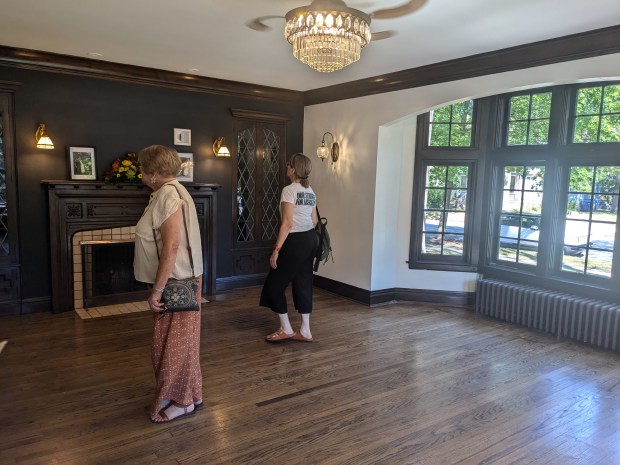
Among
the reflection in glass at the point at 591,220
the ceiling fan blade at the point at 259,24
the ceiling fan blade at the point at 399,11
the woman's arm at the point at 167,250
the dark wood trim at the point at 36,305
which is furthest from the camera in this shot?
the dark wood trim at the point at 36,305

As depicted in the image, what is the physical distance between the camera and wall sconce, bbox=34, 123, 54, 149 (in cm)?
462

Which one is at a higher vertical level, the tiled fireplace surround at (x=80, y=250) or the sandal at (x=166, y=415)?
the tiled fireplace surround at (x=80, y=250)

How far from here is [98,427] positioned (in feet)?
8.86

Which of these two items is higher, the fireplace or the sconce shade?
the sconce shade

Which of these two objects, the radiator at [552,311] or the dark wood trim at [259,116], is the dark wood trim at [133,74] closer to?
the dark wood trim at [259,116]

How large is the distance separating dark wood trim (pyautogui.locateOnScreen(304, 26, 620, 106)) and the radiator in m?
A: 2.20

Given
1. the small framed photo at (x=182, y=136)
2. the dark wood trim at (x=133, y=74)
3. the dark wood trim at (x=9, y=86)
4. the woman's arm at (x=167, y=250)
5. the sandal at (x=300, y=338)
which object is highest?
the dark wood trim at (x=133, y=74)

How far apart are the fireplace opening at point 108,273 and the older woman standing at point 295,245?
6.62ft

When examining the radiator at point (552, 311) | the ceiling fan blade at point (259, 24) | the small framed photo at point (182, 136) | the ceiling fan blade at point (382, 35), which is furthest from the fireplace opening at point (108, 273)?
the radiator at point (552, 311)

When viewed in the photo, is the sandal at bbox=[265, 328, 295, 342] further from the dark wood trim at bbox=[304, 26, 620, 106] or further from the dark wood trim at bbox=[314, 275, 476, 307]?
the dark wood trim at bbox=[304, 26, 620, 106]

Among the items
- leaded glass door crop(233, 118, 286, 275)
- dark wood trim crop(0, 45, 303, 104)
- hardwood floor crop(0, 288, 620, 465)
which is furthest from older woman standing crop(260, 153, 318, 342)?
dark wood trim crop(0, 45, 303, 104)

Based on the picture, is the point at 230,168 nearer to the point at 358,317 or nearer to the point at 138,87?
the point at 138,87

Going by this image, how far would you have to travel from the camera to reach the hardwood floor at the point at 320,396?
2.54m

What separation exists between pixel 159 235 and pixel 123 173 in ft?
9.03
